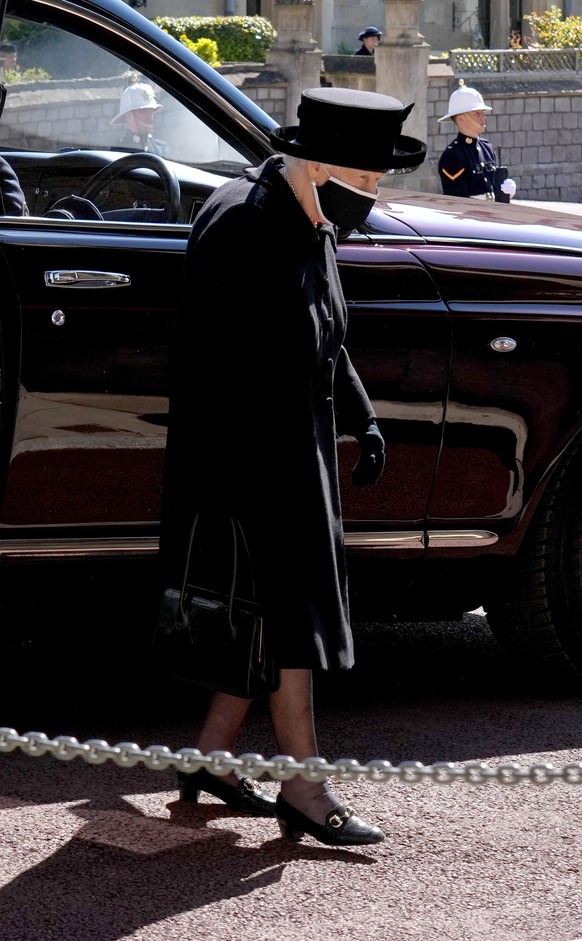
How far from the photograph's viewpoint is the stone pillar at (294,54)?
80.8 ft

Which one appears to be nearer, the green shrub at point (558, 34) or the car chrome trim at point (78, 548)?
the car chrome trim at point (78, 548)

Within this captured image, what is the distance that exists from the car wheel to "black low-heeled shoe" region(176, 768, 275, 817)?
44.6 inches

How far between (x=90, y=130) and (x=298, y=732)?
189 cm

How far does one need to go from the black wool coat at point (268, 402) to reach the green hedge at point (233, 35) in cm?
2509

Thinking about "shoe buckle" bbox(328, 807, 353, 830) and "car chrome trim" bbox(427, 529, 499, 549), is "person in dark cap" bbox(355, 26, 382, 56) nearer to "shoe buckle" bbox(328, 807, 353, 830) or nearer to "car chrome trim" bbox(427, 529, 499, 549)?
"car chrome trim" bbox(427, 529, 499, 549)

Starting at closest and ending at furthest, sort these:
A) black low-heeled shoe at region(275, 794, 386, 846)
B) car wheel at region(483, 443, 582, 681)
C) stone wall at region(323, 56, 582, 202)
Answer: black low-heeled shoe at region(275, 794, 386, 846), car wheel at region(483, 443, 582, 681), stone wall at region(323, 56, 582, 202)

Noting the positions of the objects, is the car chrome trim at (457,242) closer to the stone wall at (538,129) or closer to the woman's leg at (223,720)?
the woman's leg at (223,720)

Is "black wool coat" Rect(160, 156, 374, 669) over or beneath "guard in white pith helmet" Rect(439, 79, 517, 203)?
beneath

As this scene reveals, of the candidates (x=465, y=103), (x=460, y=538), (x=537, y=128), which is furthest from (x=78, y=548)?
(x=537, y=128)

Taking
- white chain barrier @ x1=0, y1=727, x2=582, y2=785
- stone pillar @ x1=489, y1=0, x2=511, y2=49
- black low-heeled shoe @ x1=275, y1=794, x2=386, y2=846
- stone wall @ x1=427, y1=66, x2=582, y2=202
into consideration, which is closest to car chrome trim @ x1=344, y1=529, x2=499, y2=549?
black low-heeled shoe @ x1=275, y1=794, x2=386, y2=846

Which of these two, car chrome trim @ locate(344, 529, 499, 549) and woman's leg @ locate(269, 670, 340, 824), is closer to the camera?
woman's leg @ locate(269, 670, 340, 824)

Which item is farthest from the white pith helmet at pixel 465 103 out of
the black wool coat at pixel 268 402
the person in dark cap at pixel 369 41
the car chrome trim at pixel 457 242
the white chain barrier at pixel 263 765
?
the person in dark cap at pixel 369 41

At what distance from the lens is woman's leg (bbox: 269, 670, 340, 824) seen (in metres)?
3.64

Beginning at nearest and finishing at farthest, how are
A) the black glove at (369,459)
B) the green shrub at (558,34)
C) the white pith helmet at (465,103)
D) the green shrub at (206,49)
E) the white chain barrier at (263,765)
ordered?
the white chain barrier at (263,765), the black glove at (369,459), the white pith helmet at (465,103), the green shrub at (206,49), the green shrub at (558,34)
